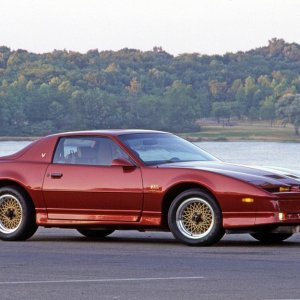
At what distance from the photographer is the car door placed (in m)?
14.0

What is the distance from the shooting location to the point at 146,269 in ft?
36.6

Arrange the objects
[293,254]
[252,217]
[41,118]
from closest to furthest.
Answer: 1. [293,254]
2. [252,217]
3. [41,118]

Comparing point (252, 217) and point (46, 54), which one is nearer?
point (252, 217)

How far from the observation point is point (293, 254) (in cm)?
1236

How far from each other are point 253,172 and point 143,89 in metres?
82.7

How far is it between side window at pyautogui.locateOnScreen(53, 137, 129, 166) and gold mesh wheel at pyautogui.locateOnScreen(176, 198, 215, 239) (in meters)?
1.03

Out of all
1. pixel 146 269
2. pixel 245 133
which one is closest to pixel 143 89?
pixel 245 133

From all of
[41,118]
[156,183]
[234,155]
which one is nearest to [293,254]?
[156,183]

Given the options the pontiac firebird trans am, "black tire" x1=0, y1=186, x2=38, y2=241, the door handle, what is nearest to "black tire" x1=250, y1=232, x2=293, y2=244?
the pontiac firebird trans am

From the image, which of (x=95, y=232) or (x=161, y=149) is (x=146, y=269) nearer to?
(x=161, y=149)

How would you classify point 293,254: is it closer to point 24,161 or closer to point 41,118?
point 24,161

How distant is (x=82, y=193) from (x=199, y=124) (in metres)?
71.1

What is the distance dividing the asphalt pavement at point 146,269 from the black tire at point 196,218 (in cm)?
15

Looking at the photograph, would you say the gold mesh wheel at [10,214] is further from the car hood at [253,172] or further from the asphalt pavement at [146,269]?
the car hood at [253,172]
